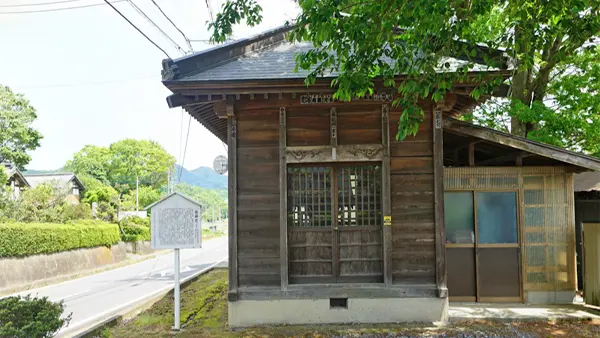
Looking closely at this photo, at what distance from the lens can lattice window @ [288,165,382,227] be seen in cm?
752

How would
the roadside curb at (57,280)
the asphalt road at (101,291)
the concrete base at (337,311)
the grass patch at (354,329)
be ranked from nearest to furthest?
the grass patch at (354,329) < the concrete base at (337,311) < the asphalt road at (101,291) < the roadside curb at (57,280)

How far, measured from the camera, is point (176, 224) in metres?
7.57

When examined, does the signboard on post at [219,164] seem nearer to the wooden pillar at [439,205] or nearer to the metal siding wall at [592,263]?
the wooden pillar at [439,205]

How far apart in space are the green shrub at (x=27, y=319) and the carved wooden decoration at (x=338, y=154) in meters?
4.41

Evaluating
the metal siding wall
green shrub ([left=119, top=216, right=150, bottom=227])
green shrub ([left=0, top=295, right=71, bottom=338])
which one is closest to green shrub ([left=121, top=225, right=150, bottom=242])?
green shrub ([left=119, top=216, right=150, bottom=227])

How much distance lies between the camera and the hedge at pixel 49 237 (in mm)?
17297

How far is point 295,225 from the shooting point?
297 inches

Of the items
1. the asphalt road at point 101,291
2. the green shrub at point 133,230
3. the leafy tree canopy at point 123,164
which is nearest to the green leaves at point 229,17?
the asphalt road at point 101,291

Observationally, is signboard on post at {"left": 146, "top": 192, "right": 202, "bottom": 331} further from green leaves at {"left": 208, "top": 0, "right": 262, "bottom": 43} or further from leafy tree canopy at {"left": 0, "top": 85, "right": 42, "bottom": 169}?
leafy tree canopy at {"left": 0, "top": 85, "right": 42, "bottom": 169}

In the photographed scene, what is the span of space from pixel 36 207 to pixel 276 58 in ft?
69.9

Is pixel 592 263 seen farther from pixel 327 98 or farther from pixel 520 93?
pixel 520 93

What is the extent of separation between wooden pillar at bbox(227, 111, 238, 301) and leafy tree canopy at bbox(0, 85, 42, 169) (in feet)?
110

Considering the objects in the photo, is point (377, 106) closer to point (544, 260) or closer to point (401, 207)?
point (401, 207)

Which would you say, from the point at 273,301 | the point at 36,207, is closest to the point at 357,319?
the point at 273,301
